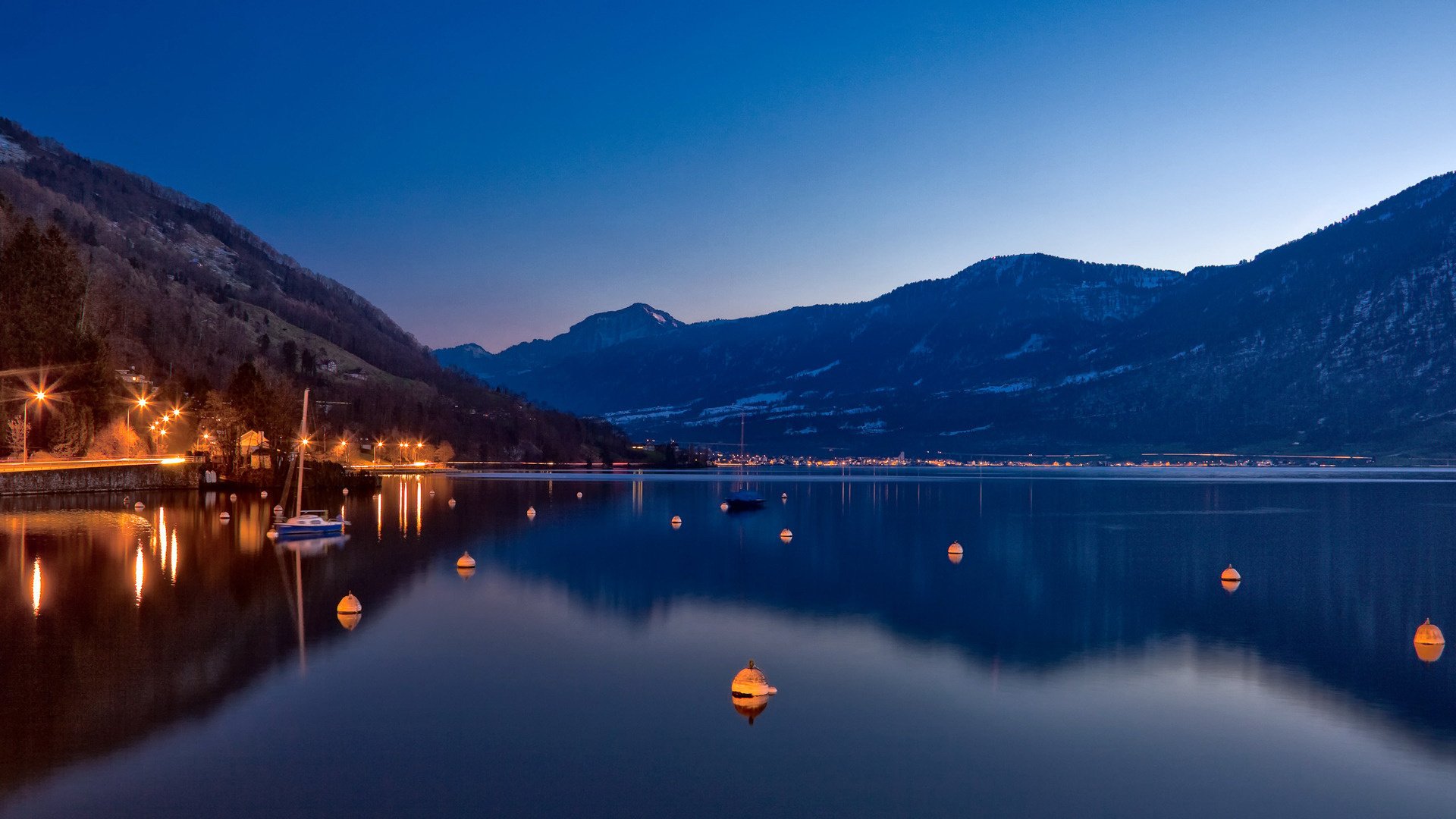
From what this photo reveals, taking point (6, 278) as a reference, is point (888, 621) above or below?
below

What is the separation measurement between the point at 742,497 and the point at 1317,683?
71.8m

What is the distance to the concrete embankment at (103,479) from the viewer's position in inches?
3147

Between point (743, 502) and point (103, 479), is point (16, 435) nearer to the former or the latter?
point (103, 479)

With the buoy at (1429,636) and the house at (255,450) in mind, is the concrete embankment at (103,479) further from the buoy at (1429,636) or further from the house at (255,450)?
the buoy at (1429,636)

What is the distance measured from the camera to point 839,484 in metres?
168

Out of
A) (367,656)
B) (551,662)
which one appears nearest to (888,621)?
(551,662)

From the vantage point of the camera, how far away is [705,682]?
24.3 meters

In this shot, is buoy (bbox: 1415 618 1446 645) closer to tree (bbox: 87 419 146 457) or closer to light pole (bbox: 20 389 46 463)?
light pole (bbox: 20 389 46 463)

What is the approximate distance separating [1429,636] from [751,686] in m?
20.1

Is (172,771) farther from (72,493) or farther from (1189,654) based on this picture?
(72,493)

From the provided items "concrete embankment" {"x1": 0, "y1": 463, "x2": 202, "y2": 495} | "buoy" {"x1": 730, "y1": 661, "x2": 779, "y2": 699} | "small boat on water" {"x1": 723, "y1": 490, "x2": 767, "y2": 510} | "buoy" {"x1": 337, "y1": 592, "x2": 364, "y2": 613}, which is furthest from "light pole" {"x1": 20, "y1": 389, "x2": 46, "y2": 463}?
"buoy" {"x1": 730, "y1": 661, "x2": 779, "y2": 699}

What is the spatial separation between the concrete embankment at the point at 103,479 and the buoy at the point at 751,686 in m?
77.2

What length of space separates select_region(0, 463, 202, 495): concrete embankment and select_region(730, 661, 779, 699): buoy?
253 ft

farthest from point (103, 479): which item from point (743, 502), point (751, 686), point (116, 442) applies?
point (751, 686)
